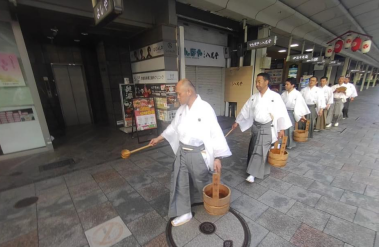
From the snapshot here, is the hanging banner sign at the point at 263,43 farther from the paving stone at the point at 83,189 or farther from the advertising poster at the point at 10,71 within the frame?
the advertising poster at the point at 10,71

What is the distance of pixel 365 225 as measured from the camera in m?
2.35

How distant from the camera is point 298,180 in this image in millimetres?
3496

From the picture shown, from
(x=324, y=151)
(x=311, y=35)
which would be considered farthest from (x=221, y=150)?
(x=311, y=35)

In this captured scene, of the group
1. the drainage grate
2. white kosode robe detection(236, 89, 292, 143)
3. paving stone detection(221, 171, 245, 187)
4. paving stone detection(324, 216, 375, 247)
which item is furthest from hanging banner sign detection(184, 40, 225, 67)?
paving stone detection(324, 216, 375, 247)

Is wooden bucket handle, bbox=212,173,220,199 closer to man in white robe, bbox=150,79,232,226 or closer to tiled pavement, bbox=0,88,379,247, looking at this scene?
man in white robe, bbox=150,79,232,226

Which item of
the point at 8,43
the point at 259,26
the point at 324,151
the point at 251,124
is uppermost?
the point at 259,26

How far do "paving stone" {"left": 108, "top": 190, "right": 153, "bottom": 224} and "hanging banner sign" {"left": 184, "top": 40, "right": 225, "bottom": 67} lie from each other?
595cm

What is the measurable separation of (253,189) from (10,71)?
6577mm

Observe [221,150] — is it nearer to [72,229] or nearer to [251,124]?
[251,124]

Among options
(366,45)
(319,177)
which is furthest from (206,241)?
(366,45)

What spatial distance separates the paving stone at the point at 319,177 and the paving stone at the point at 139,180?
3.45 meters

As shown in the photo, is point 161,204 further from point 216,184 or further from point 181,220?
point 216,184

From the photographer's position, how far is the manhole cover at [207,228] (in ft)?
7.65

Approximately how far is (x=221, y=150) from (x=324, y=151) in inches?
170
